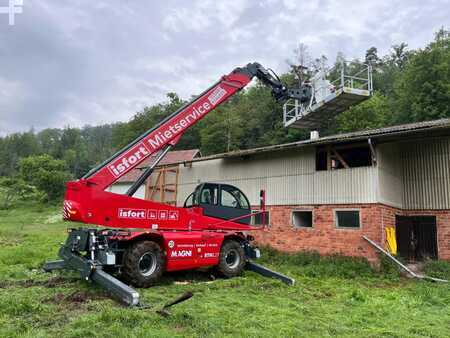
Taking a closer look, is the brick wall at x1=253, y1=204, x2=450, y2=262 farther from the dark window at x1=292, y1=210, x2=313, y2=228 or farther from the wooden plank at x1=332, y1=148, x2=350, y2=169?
the wooden plank at x1=332, y1=148, x2=350, y2=169

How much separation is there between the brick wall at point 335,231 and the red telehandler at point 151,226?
141 inches

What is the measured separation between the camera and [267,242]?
50.8 ft

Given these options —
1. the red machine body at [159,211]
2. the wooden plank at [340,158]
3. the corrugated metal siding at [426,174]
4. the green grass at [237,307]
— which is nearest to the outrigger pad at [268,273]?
the green grass at [237,307]

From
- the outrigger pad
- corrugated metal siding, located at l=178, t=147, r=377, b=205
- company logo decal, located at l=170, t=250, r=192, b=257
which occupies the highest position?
corrugated metal siding, located at l=178, t=147, r=377, b=205

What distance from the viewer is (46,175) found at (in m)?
46.2

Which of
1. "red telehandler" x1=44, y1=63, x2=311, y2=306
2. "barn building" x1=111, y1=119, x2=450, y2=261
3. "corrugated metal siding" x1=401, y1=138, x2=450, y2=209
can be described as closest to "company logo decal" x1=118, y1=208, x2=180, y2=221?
"red telehandler" x1=44, y1=63, x2=311, y2=306

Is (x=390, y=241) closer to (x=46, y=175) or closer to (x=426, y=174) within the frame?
(x=426, y=174)

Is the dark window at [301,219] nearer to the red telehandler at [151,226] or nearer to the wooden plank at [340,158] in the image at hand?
the wooden plank at [340,158]

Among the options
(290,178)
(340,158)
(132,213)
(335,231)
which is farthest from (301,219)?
(132,213)

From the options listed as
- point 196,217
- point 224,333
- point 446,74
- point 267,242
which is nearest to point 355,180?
point 267,242

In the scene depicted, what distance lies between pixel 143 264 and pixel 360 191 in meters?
8.04

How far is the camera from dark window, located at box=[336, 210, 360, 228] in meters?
13.2

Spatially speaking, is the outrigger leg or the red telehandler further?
the red telehandler

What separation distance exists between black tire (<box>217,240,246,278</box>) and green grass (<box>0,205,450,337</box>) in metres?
0.46
